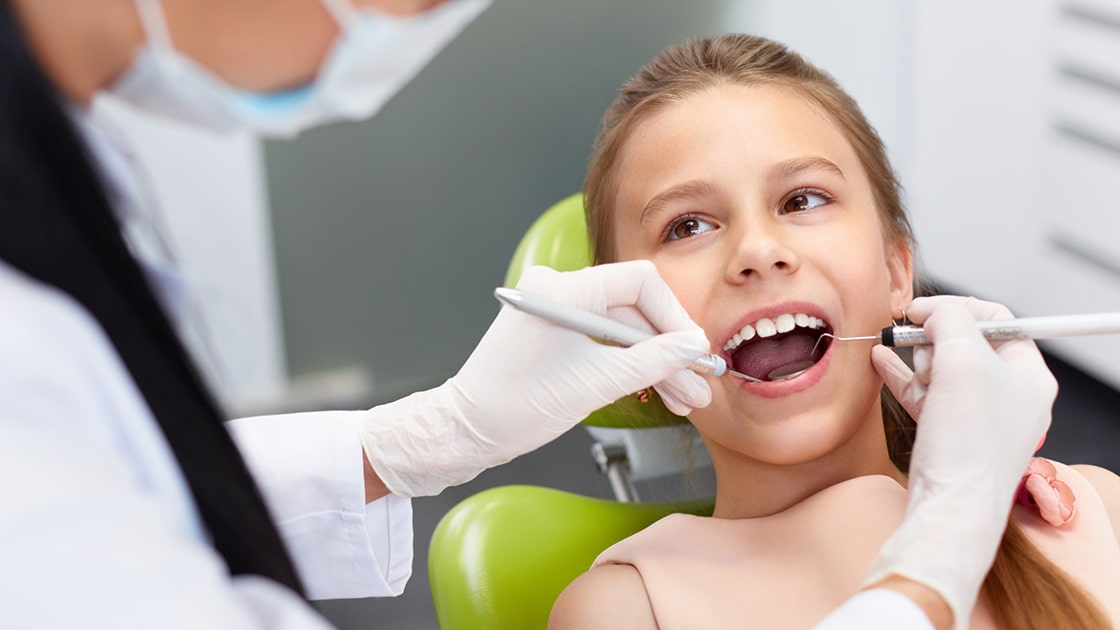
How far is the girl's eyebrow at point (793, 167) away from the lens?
1.15 m

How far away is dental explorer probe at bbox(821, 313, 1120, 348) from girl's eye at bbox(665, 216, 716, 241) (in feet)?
0.86

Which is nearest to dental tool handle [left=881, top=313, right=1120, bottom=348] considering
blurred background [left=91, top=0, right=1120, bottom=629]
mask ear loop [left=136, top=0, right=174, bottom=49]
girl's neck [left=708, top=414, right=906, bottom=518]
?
girl's neck [left=708, top=414, right=906, bottom=518]

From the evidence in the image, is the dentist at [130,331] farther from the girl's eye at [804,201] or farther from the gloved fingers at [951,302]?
the girl's eye at [804,201]

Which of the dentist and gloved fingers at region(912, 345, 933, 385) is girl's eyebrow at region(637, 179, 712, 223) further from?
the dentist

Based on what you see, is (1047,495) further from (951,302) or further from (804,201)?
(804,201)

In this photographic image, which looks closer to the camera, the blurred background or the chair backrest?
the chair backrest

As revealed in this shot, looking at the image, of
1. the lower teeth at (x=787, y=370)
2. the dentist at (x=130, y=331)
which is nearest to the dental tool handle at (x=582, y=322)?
the lower teeth at (x=787, y=370)

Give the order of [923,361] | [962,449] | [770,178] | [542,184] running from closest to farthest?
[962,449]
[923,361]
[770,178]
[542,184]

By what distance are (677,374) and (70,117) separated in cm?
66

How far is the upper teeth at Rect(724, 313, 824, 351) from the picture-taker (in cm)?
110

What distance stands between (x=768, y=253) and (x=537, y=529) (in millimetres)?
445

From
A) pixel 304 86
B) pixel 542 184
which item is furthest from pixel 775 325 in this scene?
pixel 542 184

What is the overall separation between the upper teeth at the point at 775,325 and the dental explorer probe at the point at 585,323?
38mm

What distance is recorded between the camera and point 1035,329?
3.21ft
